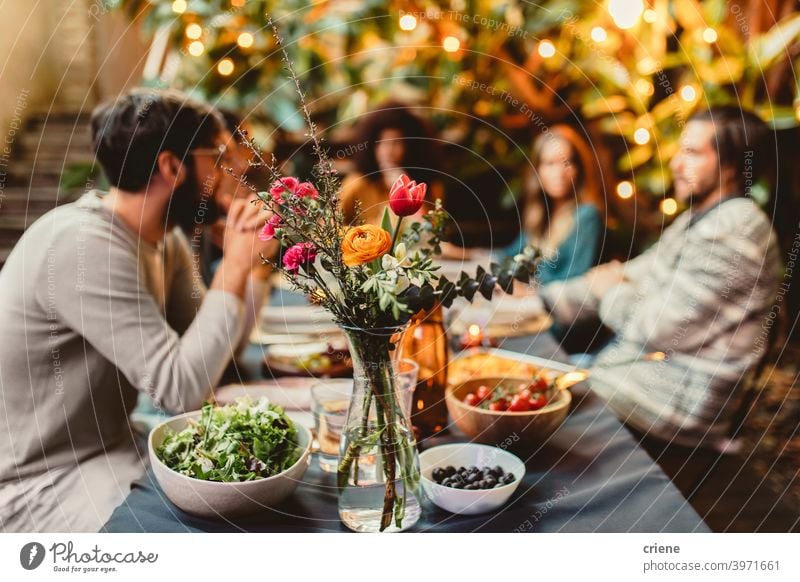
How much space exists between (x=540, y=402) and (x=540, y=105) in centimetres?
170

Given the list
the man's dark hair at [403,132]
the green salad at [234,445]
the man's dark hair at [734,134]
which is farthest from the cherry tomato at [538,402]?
the man's dark hair at [403,132]

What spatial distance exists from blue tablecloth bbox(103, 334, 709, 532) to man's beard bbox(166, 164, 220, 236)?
464 mm

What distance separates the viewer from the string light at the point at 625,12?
1.83 m

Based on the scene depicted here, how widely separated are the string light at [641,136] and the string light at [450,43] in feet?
2.17

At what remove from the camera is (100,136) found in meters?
0.92

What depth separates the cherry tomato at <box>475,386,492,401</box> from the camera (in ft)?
2.66

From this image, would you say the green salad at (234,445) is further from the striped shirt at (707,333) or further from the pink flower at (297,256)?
the striped shirt at (707,333)

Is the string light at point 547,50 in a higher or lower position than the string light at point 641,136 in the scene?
higher

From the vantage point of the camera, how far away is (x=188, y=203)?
3.44 feet

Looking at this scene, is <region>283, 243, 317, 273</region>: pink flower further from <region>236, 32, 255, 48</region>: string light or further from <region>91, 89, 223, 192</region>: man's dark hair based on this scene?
<region>236, 32, 255, 48</region>: string light

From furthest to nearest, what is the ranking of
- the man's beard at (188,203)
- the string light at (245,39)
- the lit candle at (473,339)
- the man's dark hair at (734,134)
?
the string light at (245,39), the man's dark hair at (734,134), the lit candle at (473,339), the man's beard at (188,203)

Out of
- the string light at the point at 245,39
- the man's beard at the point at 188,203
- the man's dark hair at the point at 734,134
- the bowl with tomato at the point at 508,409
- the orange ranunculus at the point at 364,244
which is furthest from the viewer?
the string light at the point at 245,39
